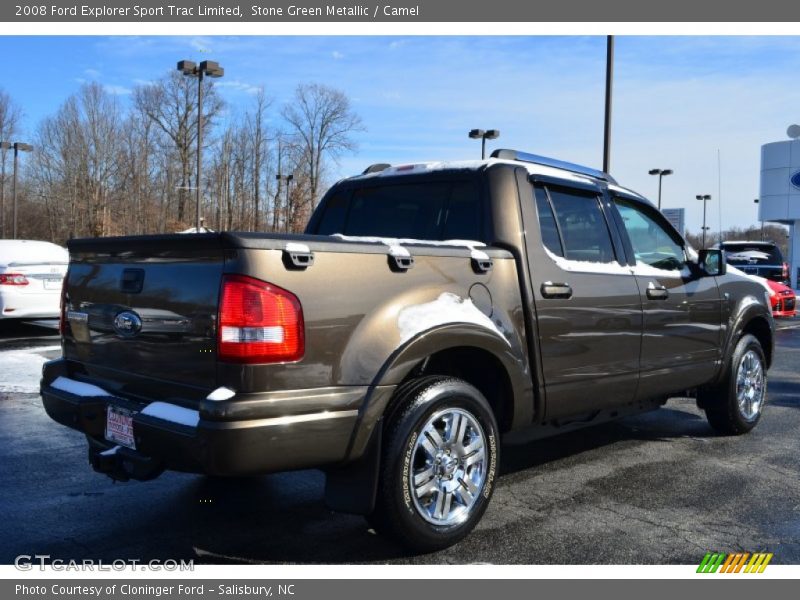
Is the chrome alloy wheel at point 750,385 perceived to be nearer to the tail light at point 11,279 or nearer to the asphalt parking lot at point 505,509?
the asphalt parking lot at point 505,509

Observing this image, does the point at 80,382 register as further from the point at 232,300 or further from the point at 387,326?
the point at 387,326

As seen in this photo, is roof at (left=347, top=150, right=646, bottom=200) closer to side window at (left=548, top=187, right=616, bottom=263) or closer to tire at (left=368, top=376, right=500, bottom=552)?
side window at (left=548, top=187, right=616, bottom=263)

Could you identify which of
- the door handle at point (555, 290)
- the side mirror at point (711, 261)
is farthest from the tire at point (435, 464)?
the side mirror at point (711, 261)

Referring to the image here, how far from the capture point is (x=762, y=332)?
21.4 feet

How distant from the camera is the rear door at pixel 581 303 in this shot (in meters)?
4.24

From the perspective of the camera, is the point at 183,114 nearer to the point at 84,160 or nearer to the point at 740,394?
the point at 84,160

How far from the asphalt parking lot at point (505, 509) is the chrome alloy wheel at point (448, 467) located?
207mm

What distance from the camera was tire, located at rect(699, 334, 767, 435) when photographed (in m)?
5.98

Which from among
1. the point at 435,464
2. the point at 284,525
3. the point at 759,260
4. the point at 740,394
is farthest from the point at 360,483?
the point at 759,260

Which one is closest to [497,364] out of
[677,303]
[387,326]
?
[387,326]

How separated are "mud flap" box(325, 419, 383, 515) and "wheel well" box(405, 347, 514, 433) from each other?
0.62m

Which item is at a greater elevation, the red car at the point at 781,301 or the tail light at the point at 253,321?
the tail light at the point at 253,321

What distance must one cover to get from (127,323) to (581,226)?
Answer: 8.84ft

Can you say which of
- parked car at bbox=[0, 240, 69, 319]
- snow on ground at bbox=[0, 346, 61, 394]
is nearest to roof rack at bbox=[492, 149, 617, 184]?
snow on ground at bbox=[0, 346, 61, 394]
